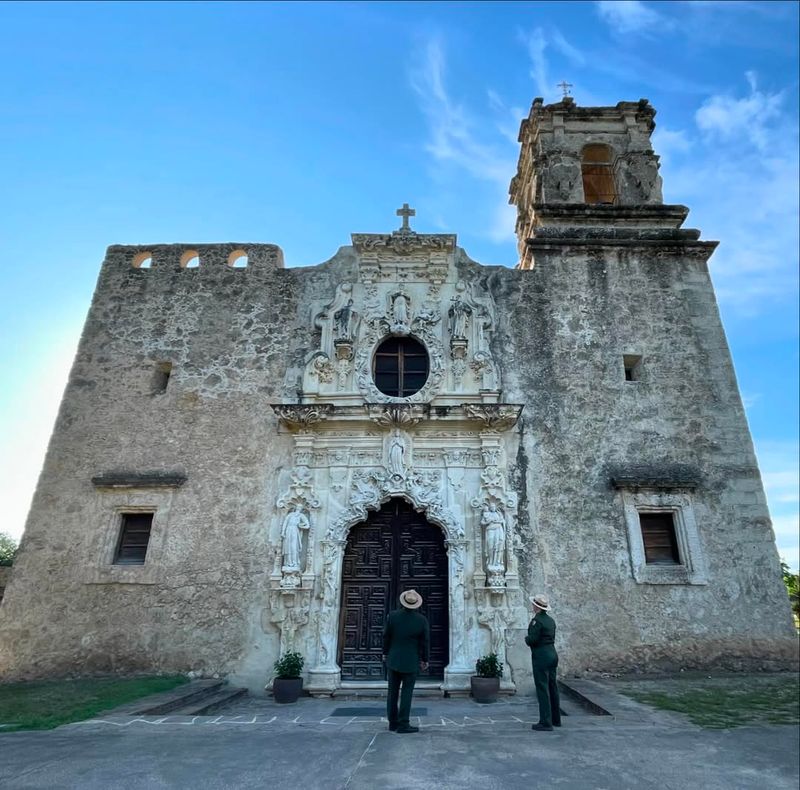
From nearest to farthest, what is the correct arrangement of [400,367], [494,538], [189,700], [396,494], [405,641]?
[405,641] < [189,700] < [494,538] < [396,494] < [400,367]

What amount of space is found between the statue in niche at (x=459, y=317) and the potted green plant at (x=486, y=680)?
565 cm

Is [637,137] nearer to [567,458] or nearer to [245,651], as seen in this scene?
[567,458]

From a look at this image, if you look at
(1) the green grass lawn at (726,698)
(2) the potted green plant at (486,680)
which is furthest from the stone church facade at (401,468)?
(1) the green grass lawn at (726,698)

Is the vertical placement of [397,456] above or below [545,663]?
above

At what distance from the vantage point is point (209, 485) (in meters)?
10.1

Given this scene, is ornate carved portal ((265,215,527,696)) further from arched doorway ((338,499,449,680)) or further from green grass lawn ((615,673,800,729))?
green grass lawn ((615,673,800,729))

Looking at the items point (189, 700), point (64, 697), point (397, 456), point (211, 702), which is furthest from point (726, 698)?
point (64, 697)

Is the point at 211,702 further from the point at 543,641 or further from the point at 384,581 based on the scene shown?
the point at 543,641

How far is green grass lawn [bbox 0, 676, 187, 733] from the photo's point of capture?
20.3 ft

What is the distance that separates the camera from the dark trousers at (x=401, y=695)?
5.71 metres

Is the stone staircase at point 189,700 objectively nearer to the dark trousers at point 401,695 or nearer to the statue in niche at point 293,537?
the statue in niche at point 293,537

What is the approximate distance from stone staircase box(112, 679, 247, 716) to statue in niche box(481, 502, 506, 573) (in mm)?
4410

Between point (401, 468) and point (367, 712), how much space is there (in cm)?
385

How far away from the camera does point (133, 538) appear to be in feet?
33.1
